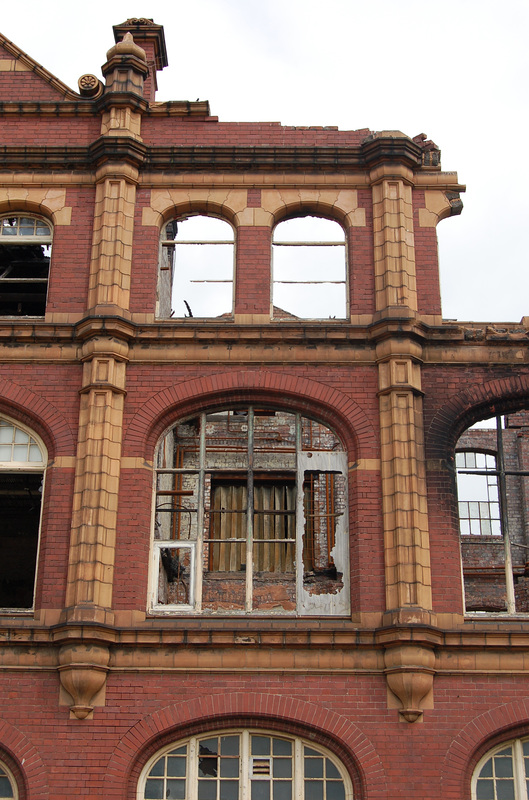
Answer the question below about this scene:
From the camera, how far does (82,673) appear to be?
13398mm

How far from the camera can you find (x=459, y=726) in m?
13.4

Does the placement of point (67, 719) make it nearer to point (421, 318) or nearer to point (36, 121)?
point (421, 318)

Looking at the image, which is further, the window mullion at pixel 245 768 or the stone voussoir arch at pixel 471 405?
the stone voussoir arch at pixel 471 405

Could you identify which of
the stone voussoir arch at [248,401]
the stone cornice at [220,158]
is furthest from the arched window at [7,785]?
the stone cornice at [220,158]

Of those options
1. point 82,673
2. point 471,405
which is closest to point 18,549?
point 82,673

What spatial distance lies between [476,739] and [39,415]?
7.61m

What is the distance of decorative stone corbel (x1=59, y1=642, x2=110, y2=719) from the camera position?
1339 centimetres

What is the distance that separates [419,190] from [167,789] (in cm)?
1003

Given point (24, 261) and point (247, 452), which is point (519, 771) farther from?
point (24, 261)

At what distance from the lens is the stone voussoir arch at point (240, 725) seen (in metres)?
13.2

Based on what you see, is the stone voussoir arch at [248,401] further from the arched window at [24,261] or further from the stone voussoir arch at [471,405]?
the arched window at [24,261]

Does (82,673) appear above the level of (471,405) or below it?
below

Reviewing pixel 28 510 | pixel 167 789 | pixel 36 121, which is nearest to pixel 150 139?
pixel 36 121

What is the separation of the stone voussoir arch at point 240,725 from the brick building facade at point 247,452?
3 cm
